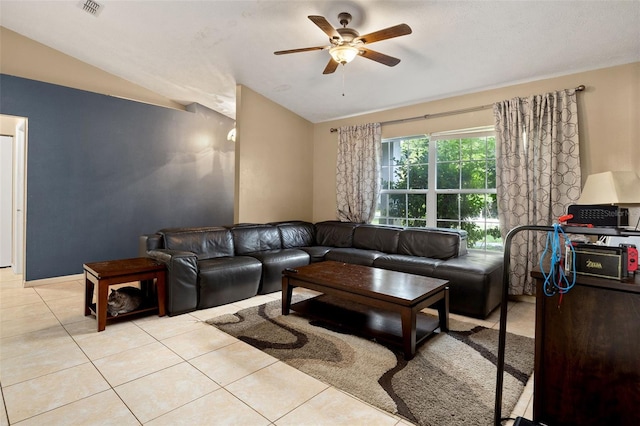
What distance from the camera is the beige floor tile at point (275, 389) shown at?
175 centimetres

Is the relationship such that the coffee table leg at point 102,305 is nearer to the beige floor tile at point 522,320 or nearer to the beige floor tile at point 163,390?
the beige floor tile at point 163,390

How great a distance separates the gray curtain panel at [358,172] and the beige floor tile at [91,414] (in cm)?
389

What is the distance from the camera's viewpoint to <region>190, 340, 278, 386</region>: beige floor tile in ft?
6.77

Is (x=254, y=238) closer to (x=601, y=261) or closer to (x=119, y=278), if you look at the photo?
(x=119, y=278)

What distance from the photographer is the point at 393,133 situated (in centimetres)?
485

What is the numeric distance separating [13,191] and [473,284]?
638cm

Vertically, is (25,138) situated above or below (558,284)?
above

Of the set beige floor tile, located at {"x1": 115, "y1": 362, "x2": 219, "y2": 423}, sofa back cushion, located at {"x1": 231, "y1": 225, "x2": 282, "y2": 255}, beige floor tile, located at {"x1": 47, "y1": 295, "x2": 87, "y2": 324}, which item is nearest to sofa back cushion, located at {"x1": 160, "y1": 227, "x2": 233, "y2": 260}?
sofa back cushion, located at {"x1": 231, "y1": 225, "x2": 282, "y2": 255}

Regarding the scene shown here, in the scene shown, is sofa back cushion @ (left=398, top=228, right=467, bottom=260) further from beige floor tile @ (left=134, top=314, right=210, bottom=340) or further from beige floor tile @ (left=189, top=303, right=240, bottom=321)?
beige floor tile @ (left=134, top=314, right=210, bottom=340)

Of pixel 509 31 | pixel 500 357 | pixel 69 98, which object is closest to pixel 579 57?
pixel 509 31

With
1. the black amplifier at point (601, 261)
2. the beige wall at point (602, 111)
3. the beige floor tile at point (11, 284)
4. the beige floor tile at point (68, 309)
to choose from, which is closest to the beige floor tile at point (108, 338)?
the beige floor tile at point (68, 309)

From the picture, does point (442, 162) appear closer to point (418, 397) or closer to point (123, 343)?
point (418, 397)

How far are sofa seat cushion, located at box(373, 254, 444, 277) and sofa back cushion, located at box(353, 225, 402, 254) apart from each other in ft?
1.39

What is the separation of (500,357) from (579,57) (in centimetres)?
324
